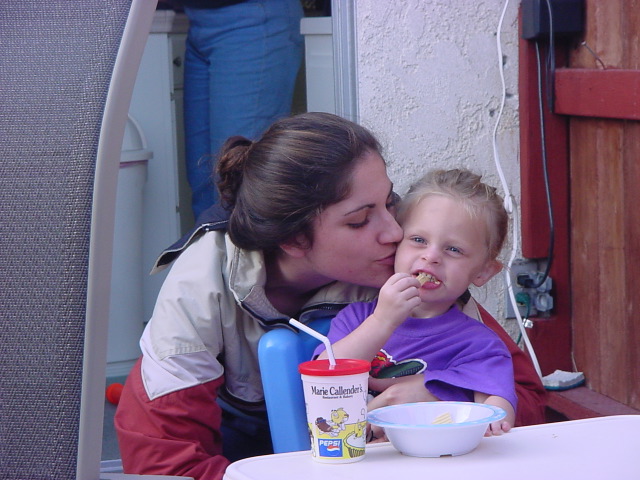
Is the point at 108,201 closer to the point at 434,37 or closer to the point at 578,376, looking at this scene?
the point at 434,37

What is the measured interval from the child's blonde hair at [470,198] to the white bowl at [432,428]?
0.63 meters

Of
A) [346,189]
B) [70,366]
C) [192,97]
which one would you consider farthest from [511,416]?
[192,97]

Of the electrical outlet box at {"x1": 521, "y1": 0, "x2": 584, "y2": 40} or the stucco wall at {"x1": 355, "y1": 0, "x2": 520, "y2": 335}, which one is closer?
the electrical outlet box at {"x1": 521, "y1": 0, "x2": 584, "y2": 40}

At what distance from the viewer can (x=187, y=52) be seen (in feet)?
11.1

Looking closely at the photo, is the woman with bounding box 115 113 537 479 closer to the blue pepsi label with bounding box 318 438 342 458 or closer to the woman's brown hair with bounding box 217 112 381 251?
the woman's brown hair with bounding box 217 112 381 251

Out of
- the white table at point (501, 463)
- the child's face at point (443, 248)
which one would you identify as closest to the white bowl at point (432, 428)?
the white table at point (501, 463)

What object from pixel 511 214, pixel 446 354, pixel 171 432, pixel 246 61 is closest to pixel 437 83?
pixel 511 214

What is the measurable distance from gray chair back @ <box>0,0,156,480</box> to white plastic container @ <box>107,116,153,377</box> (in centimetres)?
240

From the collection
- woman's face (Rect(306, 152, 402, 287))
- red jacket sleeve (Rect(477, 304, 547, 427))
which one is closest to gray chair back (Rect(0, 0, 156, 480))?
woman's face (Rect(306, 152, 402, 287))

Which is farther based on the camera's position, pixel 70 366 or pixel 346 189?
pixel 346 189

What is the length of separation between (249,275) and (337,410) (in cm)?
66

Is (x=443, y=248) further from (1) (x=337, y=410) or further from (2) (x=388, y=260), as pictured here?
(1) (x=337, y=410)

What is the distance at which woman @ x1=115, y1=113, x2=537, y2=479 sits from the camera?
5.28ft

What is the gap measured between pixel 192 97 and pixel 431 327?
195 centimetres
